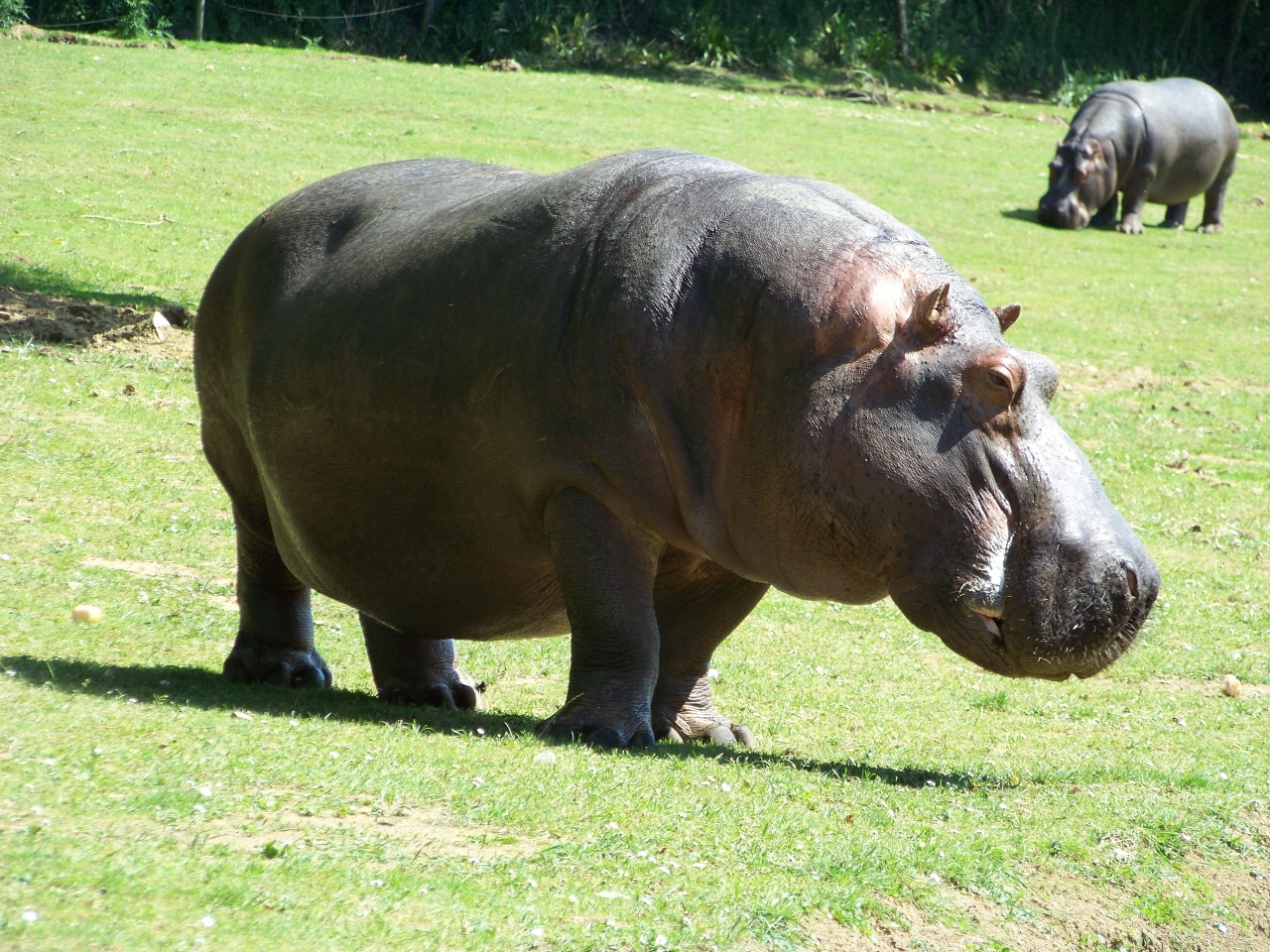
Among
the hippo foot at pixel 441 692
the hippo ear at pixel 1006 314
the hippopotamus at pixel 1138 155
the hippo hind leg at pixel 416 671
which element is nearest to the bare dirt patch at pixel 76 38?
the hippopotamus at pixel 1138 155

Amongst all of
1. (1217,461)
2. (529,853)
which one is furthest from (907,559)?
(1217,461)

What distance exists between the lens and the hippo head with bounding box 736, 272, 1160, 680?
414 cm

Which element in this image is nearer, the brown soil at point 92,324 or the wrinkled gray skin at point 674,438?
the wrinkled gray skin at point 674,438

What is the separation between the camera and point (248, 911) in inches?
110

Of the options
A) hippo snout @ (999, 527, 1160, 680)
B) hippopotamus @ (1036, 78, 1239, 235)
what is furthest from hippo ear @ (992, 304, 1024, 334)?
hippopotamus @ (1036, 78, 1239, 235)

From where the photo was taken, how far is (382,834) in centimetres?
335

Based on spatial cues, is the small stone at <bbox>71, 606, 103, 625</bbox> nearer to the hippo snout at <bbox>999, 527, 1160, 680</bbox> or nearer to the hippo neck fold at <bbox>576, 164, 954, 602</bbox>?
the hippo neck fold at <bbox>576, 164, 954, 602</bbox>

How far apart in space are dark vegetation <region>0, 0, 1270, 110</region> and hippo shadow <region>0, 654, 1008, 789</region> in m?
19.0

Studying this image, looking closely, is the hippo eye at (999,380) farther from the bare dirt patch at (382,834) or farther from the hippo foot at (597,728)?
the bare dirt patch at (382,834)

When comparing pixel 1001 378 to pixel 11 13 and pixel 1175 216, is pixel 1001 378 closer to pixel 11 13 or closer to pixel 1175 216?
pixel 1175 216

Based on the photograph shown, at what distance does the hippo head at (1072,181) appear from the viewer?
1991 centimetres

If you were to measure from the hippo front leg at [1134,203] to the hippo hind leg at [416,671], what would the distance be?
1742cm

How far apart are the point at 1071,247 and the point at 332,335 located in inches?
615

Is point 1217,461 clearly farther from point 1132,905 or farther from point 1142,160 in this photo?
point 1142,160
